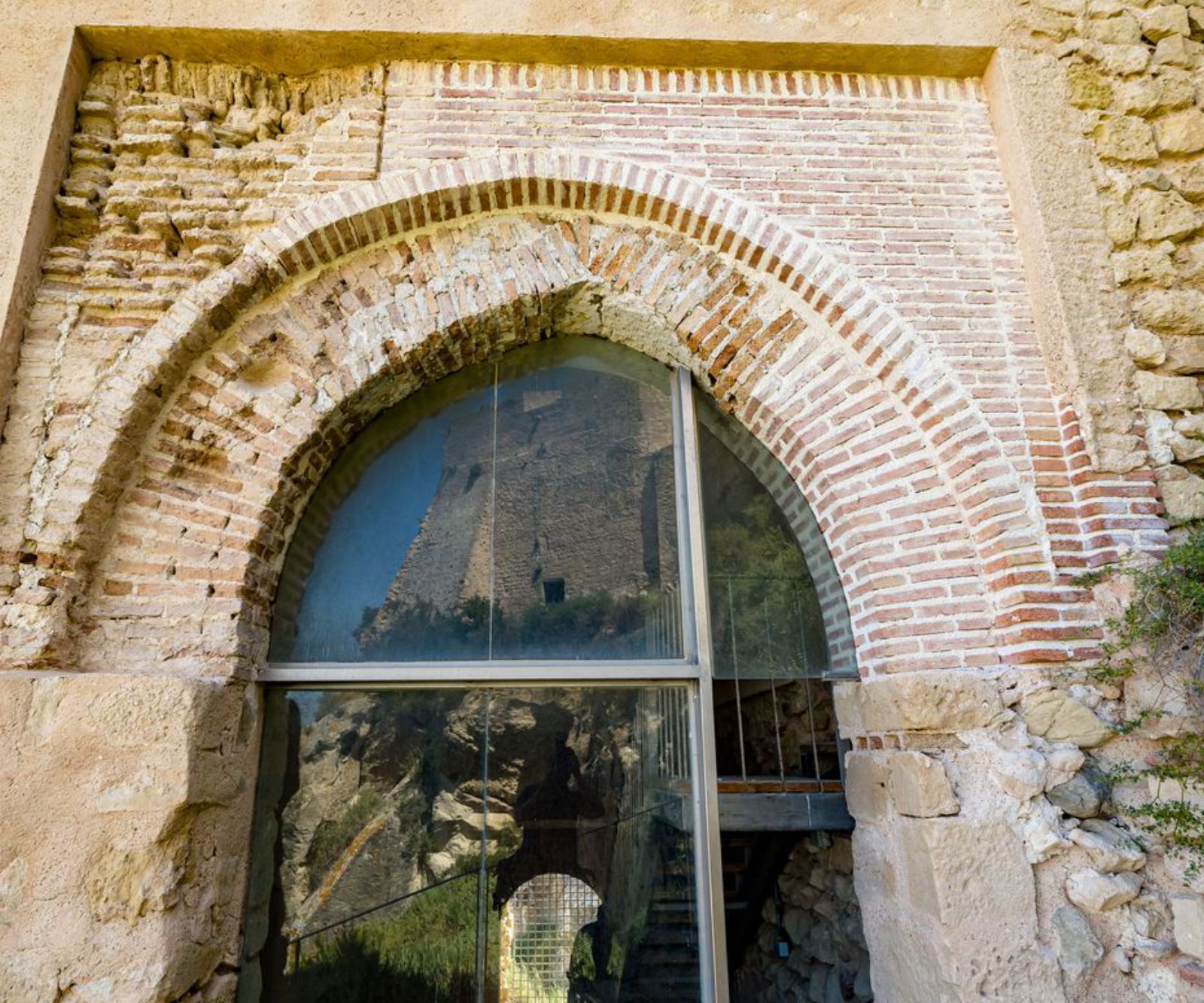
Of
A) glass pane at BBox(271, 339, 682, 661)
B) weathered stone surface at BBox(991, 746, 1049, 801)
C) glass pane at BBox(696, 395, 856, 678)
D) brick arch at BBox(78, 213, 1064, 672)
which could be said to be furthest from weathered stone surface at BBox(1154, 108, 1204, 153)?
weathered stone surface at BBox(991, 746, 1049, 801)

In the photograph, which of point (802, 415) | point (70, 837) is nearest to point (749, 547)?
point (802, 415)

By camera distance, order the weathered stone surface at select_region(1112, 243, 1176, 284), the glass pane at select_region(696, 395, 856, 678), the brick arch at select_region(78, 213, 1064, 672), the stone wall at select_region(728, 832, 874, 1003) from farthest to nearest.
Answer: the stone wall at select_region(728, 832, 874, 1003), the glass pane at select_region(696, 395, 856, 678), the weathered stone surface at select_region(1112, 243, 1176, 284), the brick arch at select_region(78, 213, 1064, 672)

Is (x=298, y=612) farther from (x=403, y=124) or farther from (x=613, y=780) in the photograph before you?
(x=403, y=124)

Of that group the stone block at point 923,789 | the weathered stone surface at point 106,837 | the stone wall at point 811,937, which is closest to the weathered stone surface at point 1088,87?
the stone block at point 923,789

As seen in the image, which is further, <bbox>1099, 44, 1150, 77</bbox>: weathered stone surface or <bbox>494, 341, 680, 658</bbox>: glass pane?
<bbox>1099, 44, 1150, 77</bbox>: weathered stone surface

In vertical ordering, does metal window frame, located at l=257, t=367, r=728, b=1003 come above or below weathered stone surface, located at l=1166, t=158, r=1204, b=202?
below

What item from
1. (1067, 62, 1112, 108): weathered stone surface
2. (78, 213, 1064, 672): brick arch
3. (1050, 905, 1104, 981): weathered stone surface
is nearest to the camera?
(1050, 905, 1104, 981): weathered stone surface

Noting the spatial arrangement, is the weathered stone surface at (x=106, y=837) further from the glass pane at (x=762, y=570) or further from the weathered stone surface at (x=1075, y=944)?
the weathered stone surface at (x=1075, y=944)

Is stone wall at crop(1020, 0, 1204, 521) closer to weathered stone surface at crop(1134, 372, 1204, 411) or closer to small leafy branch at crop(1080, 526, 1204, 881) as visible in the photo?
weathered stone surface at crop(1134, 372, 1204, 411)

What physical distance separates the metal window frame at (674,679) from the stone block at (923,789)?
27.5 inches

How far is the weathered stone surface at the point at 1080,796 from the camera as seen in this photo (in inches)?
97.7

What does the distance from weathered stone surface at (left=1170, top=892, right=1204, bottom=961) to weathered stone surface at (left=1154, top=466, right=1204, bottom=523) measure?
1275 mm

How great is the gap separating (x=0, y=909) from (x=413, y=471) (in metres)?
1.98

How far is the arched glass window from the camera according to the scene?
9.23 feet
